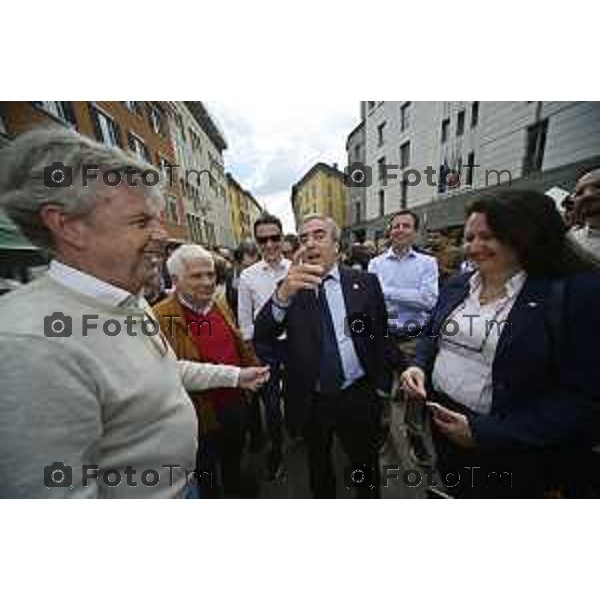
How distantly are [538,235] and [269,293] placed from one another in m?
1.28

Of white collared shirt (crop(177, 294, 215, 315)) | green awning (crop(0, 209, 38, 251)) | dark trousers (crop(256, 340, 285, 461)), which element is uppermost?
green awning (crop(0, 209, 38, 251))

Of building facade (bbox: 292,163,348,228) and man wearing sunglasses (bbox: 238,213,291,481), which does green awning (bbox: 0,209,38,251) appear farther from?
man wearing sunglasses (bbox: 238,213,291,481)

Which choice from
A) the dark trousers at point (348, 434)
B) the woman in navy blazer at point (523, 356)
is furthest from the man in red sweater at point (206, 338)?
the woman in navy blazer at point (523, 356)

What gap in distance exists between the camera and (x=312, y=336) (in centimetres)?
113

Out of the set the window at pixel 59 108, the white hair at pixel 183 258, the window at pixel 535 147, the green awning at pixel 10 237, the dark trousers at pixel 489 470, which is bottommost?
the dark trousers at pixel 489 470

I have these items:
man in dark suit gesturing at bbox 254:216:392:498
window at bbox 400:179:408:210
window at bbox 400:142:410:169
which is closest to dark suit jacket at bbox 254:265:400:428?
man in dark suit gesturing at bbox 254:216:392:498

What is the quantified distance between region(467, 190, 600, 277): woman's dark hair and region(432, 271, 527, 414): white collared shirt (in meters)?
0.06

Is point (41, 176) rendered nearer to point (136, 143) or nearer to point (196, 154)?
point (136, 143)

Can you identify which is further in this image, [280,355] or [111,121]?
[280,355]

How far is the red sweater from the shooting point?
3.77 ft

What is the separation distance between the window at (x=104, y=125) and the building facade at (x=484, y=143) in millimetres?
904

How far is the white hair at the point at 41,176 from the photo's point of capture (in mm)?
542

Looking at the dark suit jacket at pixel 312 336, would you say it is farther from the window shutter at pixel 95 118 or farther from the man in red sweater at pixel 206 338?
the window shutter at pixel 95 118

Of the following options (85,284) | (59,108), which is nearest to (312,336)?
(85,284)
